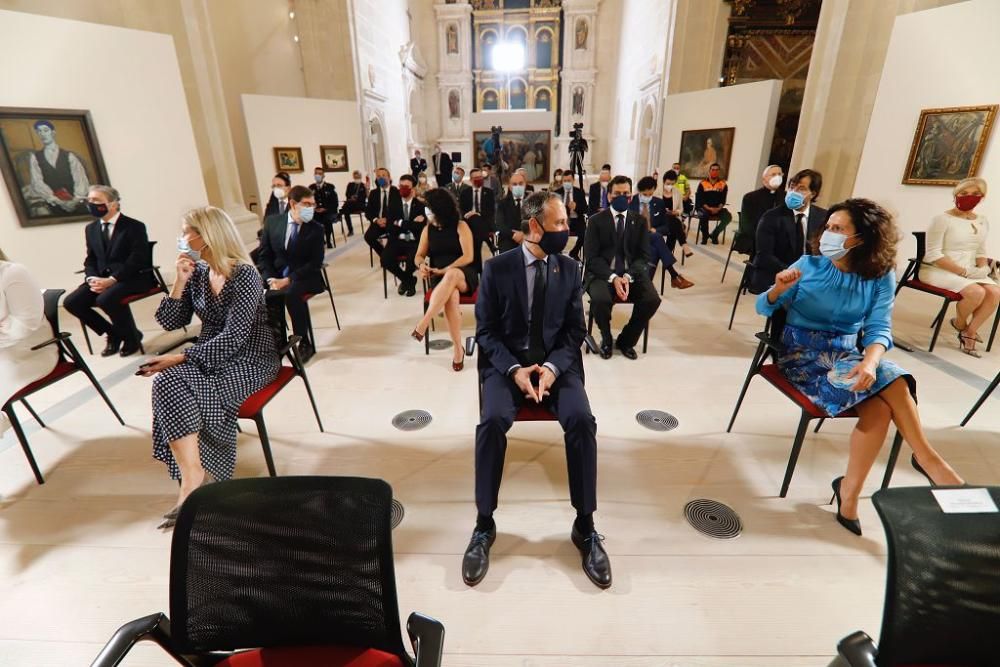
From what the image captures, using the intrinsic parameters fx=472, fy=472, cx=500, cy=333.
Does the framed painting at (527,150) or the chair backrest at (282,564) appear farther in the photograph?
the framed painting at (527,150)

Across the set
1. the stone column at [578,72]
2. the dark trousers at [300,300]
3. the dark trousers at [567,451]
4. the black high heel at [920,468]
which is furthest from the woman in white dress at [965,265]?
the stone column at [578,72]

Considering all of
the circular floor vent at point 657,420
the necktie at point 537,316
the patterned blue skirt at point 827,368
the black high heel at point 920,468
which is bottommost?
the circular floor vent at point 657,420

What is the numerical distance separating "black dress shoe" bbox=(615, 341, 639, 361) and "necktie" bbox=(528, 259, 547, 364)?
198 cm

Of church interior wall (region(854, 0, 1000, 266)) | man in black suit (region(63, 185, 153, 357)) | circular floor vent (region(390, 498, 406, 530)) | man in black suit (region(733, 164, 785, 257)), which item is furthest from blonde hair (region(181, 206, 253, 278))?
church interior wall (region(854, 0, 1000, 266))

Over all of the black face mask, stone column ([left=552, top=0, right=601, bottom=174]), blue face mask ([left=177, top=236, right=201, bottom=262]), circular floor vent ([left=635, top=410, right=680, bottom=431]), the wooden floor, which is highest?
stone column ([left=552, top=0, right=601, bottom=174])

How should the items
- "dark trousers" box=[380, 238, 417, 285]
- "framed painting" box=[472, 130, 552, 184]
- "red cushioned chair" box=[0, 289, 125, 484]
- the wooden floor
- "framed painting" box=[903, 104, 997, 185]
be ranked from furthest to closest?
"framed painting" box=[472, 130, 552, 184]
"dark trousers" box=[380, 238, 417, 285]
"framed painting" box=[903, 104, 997, 185]
"red cushioned chair" box=[0, 289, 125, 484]
the wooden floor

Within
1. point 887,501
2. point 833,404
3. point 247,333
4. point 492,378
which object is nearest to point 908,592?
point 887,501

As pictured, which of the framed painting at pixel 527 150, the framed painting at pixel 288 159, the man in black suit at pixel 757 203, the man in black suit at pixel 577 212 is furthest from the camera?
the framed painting at pixel 527 150

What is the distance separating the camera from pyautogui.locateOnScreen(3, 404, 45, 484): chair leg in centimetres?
252

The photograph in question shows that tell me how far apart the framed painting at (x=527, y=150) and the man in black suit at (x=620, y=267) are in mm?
14246

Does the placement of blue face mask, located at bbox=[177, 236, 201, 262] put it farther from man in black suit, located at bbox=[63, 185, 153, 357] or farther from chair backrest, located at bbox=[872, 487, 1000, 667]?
chair backrest, located at bbox=[872, 487, 1000, 667]

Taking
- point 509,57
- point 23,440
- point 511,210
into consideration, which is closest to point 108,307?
point 23,440

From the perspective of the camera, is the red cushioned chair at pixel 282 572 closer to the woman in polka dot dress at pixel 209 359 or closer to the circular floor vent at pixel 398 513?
the circular floor vent at pixel 398 513

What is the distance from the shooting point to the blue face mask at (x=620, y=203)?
4.36 meters
